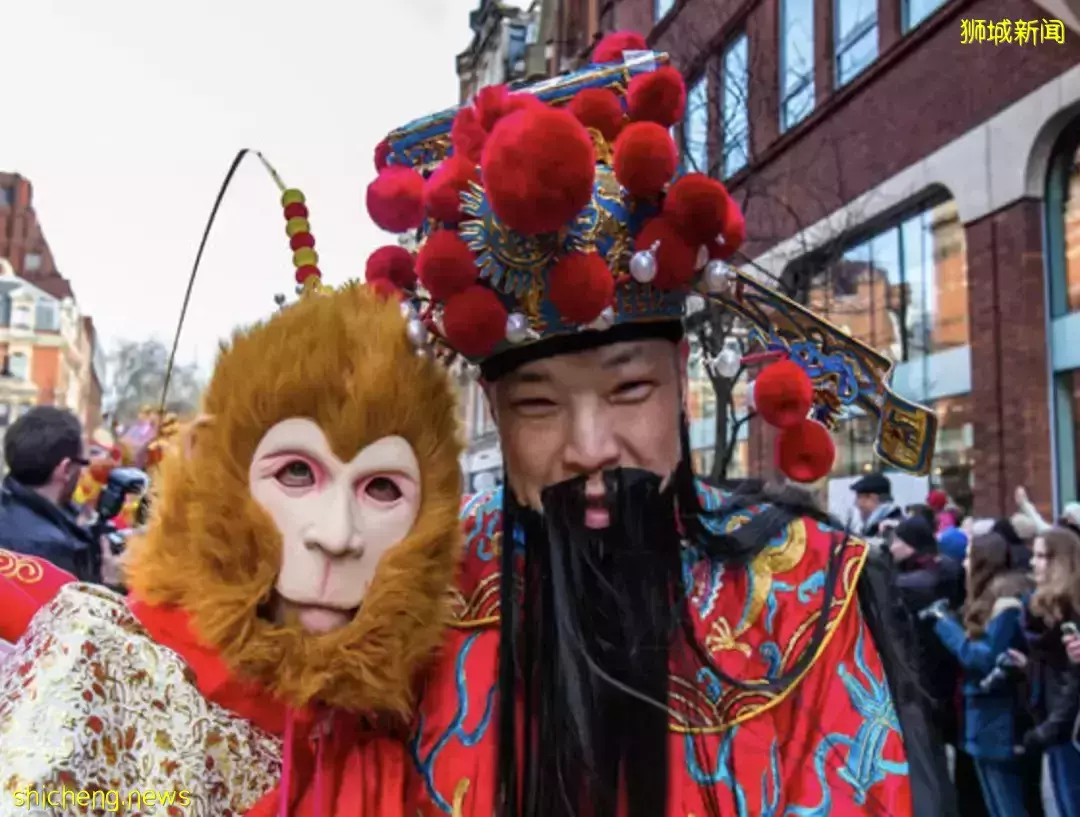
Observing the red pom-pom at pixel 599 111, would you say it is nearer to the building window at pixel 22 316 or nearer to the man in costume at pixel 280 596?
the man in costume at pixel 280 596

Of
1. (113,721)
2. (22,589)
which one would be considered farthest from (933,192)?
(113,721)

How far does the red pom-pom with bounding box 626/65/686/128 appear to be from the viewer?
61.7 inches

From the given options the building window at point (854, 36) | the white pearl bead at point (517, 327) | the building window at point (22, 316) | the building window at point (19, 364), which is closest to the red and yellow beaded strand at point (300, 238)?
the white pearl bead at point (517, 327)

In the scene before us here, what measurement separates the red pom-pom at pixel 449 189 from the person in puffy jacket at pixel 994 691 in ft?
10.4

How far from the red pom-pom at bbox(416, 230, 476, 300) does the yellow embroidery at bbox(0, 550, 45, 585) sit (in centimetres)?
71

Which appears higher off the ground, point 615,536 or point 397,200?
point 397,200

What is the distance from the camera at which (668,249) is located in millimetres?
1558

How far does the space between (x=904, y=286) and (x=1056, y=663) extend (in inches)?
193

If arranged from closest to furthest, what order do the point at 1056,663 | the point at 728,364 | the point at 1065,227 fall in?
1. the point at 728,364
2. the point at 1056,663
3. the point at 1065,227

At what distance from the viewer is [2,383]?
103 feet

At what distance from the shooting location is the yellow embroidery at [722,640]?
59.4 inches

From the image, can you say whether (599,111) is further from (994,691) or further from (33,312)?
(33,312)

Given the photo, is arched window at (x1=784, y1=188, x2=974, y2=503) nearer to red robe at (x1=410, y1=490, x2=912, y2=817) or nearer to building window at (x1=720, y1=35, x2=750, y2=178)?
building window at (x1=720, y1=35, x2=750, y2=178)

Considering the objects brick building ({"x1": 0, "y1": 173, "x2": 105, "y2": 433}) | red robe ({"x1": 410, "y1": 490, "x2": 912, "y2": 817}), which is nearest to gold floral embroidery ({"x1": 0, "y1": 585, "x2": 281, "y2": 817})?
red robe ({"x1": 410, "y1": 490, "x2": 912, "y2": 817})
